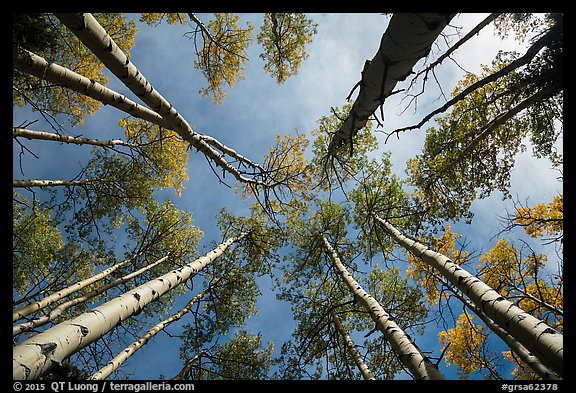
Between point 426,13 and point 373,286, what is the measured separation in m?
7.02

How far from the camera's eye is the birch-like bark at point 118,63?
2.22 m

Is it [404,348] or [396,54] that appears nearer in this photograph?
[396,54]

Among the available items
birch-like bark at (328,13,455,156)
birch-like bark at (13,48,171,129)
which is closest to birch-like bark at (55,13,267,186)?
birch-like bark at (13,48,171,129)

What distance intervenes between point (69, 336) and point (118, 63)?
2.44 m

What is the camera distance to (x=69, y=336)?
6.53 feet

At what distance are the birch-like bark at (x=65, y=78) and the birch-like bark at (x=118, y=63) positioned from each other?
0.53 meters

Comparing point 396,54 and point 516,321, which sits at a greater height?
point 396,54

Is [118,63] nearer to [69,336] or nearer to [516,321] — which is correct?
[69,336]

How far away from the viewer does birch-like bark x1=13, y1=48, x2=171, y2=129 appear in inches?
112

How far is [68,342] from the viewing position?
1.97 meters

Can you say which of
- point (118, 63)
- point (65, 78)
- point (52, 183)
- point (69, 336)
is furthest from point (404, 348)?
point (52, 183)

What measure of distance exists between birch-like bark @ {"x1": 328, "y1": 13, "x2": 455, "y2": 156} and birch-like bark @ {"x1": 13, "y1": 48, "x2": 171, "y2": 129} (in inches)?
118
